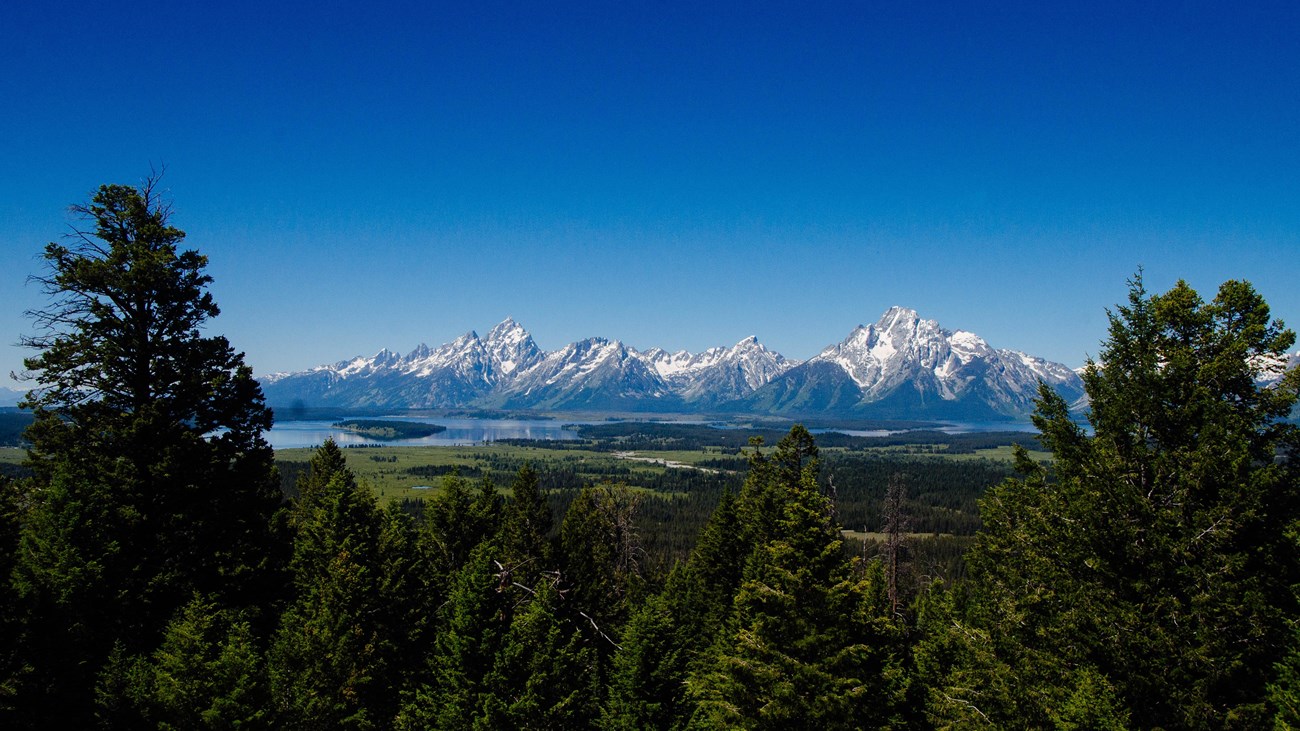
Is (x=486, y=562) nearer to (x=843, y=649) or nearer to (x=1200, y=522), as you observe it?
(x=843, y=649)

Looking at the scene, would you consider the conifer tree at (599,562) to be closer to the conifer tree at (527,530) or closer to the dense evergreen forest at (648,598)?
the conifer tree at (527,530)

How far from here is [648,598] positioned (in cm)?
2841

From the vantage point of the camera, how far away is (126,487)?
2331 cm

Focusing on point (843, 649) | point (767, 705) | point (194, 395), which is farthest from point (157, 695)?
point (843, 649)

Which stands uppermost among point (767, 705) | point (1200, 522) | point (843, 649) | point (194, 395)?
point (194, 395)

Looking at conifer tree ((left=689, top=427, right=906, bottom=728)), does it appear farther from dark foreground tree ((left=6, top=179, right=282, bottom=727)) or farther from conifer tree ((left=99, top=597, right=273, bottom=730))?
dark foreground tree ((left=6, top=179, right=282, bottom=727))

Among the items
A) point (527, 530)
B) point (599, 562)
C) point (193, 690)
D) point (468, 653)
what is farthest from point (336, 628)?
point (599, 562)

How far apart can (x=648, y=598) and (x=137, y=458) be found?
19804 millimetres

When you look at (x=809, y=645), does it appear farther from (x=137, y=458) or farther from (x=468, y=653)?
(x=137, y=458)

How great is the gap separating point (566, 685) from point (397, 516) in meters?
→ 14.8

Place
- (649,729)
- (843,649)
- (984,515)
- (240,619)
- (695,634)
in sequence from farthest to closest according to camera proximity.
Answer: (695,634)
(984,515)
(649,729)
(240,619)
(843,649)

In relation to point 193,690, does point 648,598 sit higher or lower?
lower

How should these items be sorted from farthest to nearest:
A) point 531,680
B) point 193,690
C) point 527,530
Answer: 1. point 527,530
2. point 531,680
3. point 193,690

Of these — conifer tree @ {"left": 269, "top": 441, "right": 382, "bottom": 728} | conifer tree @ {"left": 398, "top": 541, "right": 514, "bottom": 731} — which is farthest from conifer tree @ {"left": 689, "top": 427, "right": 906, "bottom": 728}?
Result: conifer tree @ {"left": 269, "top": 441, "right": 382, "bottom": 728}
